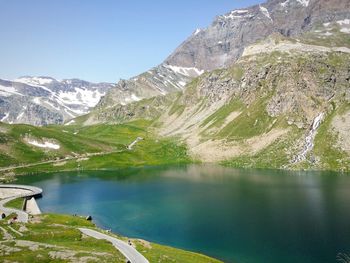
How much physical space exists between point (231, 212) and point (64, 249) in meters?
62.0

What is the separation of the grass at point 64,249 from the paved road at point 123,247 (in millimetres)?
1381

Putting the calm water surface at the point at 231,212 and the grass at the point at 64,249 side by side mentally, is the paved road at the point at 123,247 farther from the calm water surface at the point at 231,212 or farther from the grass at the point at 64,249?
the calm water surface at the point at 231,212

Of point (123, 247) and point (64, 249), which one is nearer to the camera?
point (64, 249)

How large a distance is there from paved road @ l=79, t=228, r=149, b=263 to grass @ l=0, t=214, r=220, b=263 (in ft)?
4.53

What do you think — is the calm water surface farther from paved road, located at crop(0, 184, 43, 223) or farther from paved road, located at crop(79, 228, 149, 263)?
paved road, located at crop(79, 228, 149, 263)

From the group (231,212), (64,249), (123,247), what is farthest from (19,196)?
(64,249)

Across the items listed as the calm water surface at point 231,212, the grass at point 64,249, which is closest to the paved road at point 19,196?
the calm water surface at point 231,212

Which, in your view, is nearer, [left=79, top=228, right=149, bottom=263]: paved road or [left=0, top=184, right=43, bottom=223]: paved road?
[left=79, top=228, right=149, bottom=263]: paved road

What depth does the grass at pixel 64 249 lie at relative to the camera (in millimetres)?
73062

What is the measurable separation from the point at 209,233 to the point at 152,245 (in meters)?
19.7

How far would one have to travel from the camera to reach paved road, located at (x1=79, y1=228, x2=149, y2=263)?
78.3 metres

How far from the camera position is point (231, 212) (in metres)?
129

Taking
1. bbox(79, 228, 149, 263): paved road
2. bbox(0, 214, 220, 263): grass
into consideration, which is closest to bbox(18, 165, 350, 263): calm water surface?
bbox(0, 214, 220, 263): grass

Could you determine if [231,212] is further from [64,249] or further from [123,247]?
[64,249]
